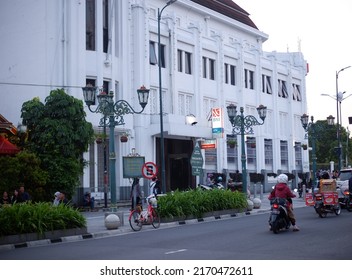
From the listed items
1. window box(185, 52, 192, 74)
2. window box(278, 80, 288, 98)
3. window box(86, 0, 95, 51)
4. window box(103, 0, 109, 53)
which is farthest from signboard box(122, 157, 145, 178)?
window box(278, 80, 288, 98)

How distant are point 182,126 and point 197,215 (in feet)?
52.9

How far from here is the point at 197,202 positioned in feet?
82.3

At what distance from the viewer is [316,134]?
39.3 meters

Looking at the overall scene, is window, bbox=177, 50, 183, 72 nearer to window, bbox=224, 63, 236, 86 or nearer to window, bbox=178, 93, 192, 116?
window, bbox=178, 93, 192, 116

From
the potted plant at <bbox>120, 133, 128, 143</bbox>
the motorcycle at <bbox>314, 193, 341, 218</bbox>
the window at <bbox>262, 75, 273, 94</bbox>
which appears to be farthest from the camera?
the window at <bbox>262, 75, 273, 94</bbox>

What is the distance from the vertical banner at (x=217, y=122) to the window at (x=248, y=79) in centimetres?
906

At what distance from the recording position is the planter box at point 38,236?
17.3 m

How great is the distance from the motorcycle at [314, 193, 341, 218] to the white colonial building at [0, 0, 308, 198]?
1550cm

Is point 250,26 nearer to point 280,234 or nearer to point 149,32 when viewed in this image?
point 149,32

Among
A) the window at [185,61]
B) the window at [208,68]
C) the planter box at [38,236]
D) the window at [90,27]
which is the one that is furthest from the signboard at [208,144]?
the planter box at [38,236]

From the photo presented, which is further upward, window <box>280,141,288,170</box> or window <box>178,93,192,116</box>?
Answer: window <box>178,93,192,116</box>

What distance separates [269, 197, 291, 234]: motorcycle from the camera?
17.3 meters

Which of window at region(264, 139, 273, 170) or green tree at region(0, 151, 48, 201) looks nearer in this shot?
green tree at region(0, 151, 48, 201)
